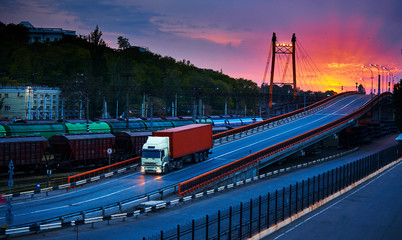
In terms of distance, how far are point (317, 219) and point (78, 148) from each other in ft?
95.5

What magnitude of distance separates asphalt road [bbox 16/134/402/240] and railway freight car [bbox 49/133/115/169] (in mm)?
17238

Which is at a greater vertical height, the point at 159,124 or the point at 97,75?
the point at 97,75

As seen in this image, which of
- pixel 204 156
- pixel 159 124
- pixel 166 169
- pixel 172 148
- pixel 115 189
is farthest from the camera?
pixel 159 124

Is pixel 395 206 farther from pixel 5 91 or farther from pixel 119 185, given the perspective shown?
pixel 5 91

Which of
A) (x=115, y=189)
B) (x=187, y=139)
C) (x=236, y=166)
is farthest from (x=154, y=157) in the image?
(x=236, y=166)

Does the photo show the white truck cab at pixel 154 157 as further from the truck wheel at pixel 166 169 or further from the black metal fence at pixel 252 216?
the black metal fence at pixel 252 216

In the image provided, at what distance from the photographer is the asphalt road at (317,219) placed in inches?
1009

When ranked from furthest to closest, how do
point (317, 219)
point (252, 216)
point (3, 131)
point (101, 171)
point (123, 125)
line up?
point (123, 125), point (3, 131), point (101, 171), point (317, 219), point (252, 216)

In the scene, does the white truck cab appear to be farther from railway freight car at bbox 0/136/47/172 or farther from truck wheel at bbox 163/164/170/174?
railway freight car at bbox 0/136/47/172

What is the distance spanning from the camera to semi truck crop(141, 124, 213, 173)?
4444cm

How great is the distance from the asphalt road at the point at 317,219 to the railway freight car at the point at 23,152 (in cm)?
1879

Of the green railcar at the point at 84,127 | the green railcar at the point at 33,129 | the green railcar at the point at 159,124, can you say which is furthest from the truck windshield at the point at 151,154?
the green railcar at the point at 159,124

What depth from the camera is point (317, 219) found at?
28.9 meters

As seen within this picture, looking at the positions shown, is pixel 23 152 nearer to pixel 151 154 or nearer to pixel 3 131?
pixel 3 131
